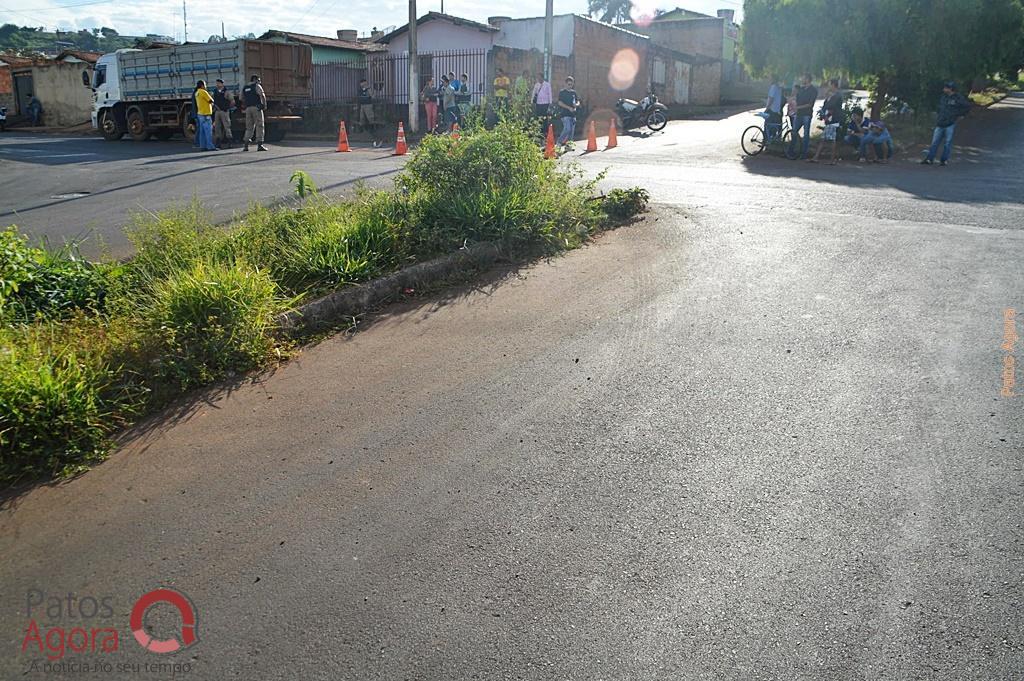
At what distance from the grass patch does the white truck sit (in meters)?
17.8

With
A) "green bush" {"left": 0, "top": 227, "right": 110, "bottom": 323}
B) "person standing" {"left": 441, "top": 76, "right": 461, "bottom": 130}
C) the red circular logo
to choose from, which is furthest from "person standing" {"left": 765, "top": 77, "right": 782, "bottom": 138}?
the red circular logo

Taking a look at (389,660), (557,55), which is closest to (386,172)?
(389,660)

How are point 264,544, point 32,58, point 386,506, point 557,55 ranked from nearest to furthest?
point 264,544, point 386,506, point 557,55, point 32,58

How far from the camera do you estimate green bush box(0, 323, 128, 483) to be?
13.4 feet

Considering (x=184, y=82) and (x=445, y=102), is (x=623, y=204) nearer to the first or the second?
(x=445, y=102)

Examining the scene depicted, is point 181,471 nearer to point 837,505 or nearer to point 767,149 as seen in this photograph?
point 837,505

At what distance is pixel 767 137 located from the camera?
17.5m

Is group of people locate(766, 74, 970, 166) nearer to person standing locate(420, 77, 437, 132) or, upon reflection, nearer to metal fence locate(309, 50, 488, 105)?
person standing locate(420, 77, 437, 132)

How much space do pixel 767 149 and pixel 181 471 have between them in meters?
15.9

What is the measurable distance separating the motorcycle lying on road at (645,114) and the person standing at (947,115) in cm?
1072

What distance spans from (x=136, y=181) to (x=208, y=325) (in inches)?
423

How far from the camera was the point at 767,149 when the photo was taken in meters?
17.3

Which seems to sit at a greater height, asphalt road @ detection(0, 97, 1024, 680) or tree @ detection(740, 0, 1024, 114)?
tree @ detection(740, 0, 1024, 114)

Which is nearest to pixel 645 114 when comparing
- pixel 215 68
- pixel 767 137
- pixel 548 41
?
pixel 548 41
